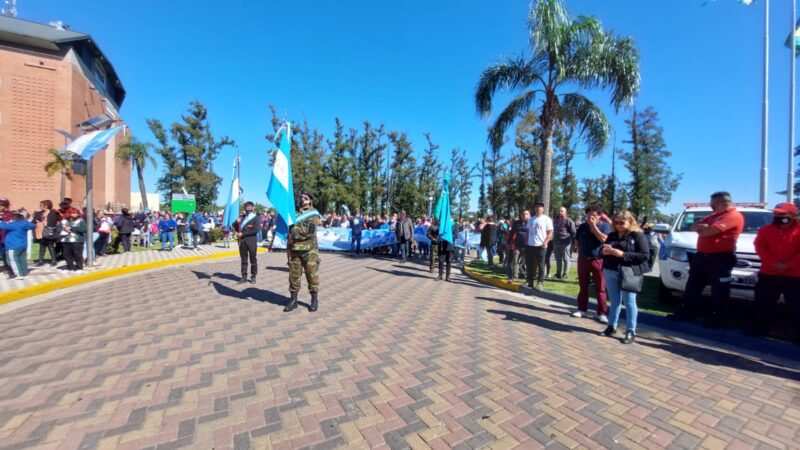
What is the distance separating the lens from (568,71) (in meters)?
9.79

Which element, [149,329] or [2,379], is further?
[149,329]

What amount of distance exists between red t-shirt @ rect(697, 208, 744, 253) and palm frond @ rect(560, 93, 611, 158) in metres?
6.45

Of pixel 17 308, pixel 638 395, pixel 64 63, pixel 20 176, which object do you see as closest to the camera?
pixel 638 395

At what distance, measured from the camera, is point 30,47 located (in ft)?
78.4

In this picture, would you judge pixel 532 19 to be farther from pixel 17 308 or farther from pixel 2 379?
pixel 17 308

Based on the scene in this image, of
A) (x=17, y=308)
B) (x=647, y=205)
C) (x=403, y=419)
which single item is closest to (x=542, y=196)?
(x=403, y=419)

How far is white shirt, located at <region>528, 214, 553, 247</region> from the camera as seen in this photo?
6793 mm

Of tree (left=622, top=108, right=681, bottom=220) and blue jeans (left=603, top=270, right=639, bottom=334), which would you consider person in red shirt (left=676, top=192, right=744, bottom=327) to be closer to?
blue jeans (left=603, top=270, right=639, bottom=334)

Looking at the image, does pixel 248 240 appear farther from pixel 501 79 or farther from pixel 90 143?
pixel 501 79

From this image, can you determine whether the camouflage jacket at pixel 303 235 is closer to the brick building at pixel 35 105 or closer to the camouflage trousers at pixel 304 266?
the camouflage trousers at pixel 304 266

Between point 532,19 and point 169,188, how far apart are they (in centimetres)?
4360

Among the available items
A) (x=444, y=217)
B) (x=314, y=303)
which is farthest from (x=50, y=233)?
(x=444, y=217)

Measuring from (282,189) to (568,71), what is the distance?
9024 mm

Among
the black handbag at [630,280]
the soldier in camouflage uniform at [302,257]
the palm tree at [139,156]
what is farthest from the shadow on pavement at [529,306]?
the palm tree at [139,156]
